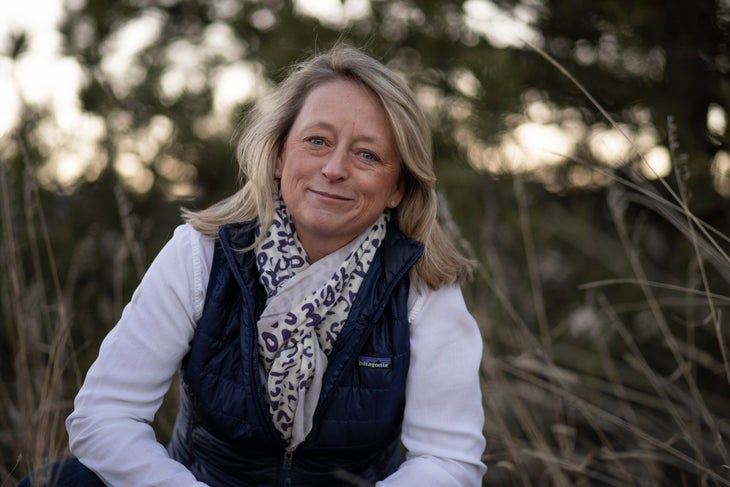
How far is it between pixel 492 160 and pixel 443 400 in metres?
1.86

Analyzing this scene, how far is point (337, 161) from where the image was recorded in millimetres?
1806

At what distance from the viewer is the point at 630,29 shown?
3.13 meters

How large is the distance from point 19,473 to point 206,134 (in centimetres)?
233

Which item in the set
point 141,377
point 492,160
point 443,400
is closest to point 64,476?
point 141,377

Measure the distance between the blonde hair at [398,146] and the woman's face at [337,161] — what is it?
0.13 feet

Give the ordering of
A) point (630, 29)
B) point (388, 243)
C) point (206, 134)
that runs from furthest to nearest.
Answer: point (206, 134) < point (630, 29) < point (388, 243)

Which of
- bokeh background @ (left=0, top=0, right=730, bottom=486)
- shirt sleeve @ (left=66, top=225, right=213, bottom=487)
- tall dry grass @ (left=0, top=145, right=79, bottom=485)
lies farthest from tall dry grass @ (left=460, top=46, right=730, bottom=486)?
tall dry grass @ (left=0, top=145, right=79, bottom=485)

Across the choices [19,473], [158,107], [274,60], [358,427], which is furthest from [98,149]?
[358,427]

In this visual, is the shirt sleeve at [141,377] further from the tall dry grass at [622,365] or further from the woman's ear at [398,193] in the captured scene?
the tall dry grass at [622,365]

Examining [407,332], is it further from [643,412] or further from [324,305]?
[643,412]

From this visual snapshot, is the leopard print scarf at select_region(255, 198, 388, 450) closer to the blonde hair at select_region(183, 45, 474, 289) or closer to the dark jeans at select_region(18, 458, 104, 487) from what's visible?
the blonde hair at select_region(183, 45, 474, 289)

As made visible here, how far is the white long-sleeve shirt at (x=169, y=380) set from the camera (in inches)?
65.2

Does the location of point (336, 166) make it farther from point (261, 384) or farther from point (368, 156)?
point (261, 384)

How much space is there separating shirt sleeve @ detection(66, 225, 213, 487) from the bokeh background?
3.02 feet
